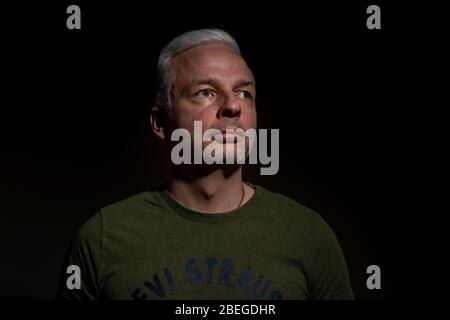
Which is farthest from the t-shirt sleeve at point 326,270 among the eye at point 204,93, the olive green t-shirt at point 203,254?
the eye at point 204,93

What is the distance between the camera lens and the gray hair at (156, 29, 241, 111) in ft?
5.86

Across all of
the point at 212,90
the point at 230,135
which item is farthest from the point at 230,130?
the point at 212,90

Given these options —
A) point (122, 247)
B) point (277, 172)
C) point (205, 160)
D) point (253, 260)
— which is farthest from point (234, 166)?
point (277, 172)

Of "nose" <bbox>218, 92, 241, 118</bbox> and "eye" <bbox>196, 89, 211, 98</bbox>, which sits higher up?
"eye" <bbox>196, 89, 211, 98</bbox>

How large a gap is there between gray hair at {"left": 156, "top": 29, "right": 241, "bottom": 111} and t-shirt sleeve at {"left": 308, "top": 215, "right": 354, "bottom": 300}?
552 mm

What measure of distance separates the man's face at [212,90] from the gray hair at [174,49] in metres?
0.02

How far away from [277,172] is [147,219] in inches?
30.9

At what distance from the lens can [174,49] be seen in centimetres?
181

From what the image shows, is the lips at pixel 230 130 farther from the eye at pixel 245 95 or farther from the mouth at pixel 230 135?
the eye at pixel 245 95

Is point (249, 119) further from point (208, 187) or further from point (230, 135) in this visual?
point (208, 187)

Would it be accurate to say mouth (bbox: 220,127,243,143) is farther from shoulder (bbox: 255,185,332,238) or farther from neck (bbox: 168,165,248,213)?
shoulder (bbox: 255,185,332,238)

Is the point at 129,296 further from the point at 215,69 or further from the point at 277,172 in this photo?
the point at 277,172

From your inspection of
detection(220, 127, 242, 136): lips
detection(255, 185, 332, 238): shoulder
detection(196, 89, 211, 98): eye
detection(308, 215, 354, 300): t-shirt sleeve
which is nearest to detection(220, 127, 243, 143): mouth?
detection(220, 127, 242, 136): lips

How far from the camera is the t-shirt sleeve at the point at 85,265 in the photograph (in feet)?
5.53
